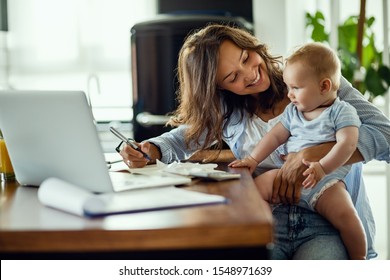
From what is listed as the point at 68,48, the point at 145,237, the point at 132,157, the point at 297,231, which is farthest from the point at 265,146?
the point at 68,48

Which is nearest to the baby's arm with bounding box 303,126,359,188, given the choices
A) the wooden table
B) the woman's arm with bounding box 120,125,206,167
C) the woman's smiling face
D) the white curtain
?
the woman's smiling face

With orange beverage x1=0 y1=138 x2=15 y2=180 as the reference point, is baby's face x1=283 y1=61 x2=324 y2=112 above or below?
above

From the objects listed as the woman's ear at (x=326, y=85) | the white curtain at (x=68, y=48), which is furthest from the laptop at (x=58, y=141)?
the white curtain at (x=68, y=48)

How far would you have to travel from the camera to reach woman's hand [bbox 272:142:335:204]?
1.50 meters

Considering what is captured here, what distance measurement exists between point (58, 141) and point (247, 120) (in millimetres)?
800

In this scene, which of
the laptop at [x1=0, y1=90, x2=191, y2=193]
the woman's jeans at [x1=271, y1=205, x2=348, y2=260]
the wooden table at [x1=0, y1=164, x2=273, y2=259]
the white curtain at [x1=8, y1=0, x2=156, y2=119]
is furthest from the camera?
the white curtain at [x1=8, y1=0, x2=156, y2=119]

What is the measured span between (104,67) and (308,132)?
2.60 m

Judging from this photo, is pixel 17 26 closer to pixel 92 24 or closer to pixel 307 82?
pixel 92 24

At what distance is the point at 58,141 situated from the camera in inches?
45.9

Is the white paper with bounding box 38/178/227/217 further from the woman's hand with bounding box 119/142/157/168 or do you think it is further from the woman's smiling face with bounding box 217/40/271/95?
the woman's smiling face with bounding box 217/40/271/95

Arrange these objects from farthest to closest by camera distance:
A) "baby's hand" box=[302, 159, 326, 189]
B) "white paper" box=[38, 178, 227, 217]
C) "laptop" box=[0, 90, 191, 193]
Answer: "baby's hand" box=[302, 159, 326, 189] → "laptop" box=[0, 90, 191, 193] → "white paper" box=[38, 178, 227, 217]

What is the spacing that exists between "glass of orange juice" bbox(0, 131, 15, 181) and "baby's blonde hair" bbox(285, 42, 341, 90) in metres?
0.79

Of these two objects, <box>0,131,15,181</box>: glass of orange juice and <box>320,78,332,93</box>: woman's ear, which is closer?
<box>0,131,15,181</box>: glass of orange juice

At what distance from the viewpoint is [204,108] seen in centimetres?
183
